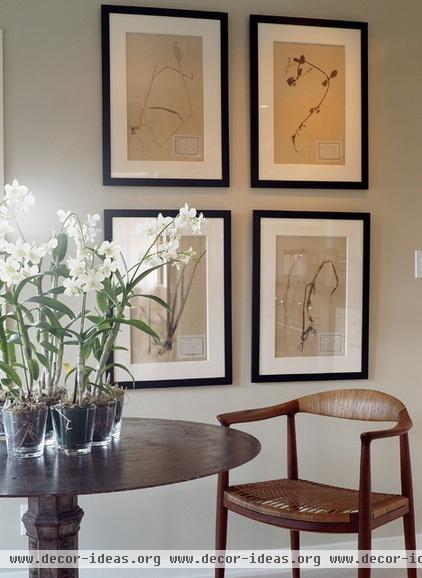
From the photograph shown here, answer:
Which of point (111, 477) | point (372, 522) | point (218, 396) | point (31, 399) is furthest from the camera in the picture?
point (218, 396)

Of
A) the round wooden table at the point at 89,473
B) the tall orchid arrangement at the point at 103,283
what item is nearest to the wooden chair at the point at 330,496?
the round wooden table at the point at 89,473

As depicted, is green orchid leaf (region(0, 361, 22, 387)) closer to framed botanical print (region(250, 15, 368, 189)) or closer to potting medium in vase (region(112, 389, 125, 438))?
potting medium in vase (region(112, 389, 125, 438))

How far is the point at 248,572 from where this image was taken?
9.45 feet

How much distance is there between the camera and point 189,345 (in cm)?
284

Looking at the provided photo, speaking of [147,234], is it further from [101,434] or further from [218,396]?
[218,396]

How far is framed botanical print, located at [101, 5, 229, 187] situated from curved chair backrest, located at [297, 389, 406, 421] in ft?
3.09

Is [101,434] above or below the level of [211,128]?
below

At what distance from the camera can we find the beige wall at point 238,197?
2.71 m

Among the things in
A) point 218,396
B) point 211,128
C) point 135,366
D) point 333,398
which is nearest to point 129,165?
point 211,128

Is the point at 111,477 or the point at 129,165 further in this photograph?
the point at 129,165

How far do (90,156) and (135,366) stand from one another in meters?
0.85

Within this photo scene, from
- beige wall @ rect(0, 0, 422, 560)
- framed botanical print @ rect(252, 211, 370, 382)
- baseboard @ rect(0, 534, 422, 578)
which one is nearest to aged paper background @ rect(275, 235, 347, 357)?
framed botanical print @ rect(252, 211, 370, 382)

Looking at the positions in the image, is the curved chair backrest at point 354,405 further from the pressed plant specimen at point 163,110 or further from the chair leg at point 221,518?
the pressed plant specimen at point 163,110

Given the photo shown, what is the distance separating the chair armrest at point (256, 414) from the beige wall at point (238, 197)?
0.88ft
